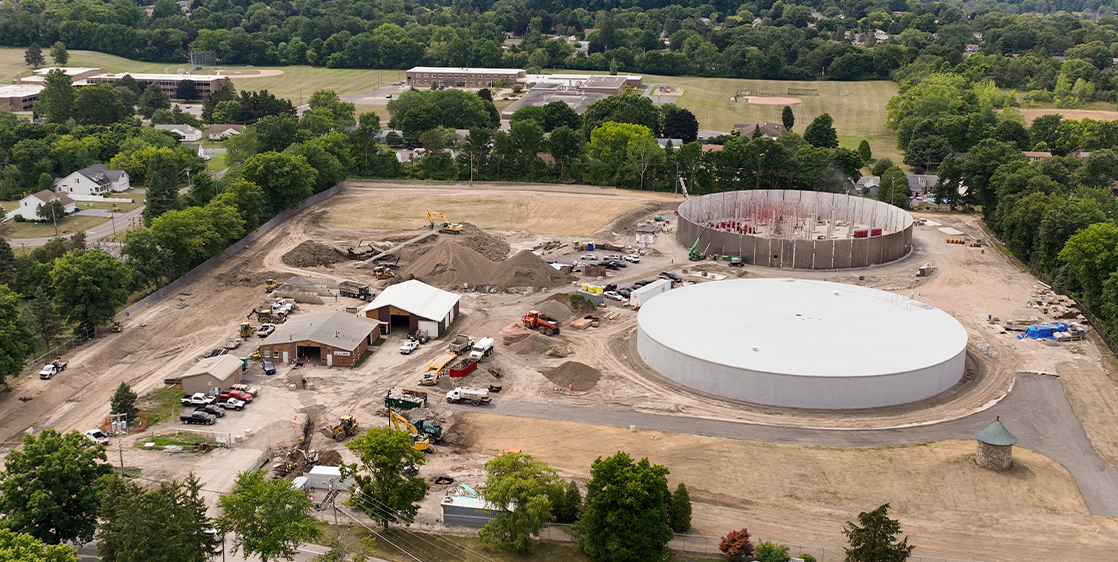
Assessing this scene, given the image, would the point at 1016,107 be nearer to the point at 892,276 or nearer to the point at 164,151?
the point at 892,276

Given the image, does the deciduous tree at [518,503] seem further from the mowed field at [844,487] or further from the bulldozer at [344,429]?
the bulldozer at [344,429]

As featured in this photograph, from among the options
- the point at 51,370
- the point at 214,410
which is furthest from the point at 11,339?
the point at 214,410

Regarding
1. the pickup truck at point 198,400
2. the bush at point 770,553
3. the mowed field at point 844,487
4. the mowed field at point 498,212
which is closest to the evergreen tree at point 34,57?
the mowed field at point 498,212

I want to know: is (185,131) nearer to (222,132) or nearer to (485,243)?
(222,132)

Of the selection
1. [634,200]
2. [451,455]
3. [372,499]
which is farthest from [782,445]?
[634,200]

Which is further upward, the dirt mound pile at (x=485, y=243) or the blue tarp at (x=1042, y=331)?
the dirt mound pile at (x=485, y=243)

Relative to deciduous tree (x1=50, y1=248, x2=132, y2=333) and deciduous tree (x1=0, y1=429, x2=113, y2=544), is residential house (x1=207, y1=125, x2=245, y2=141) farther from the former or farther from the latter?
deciduous tree (x1=0, y1=429, x2=113, y2=544)
